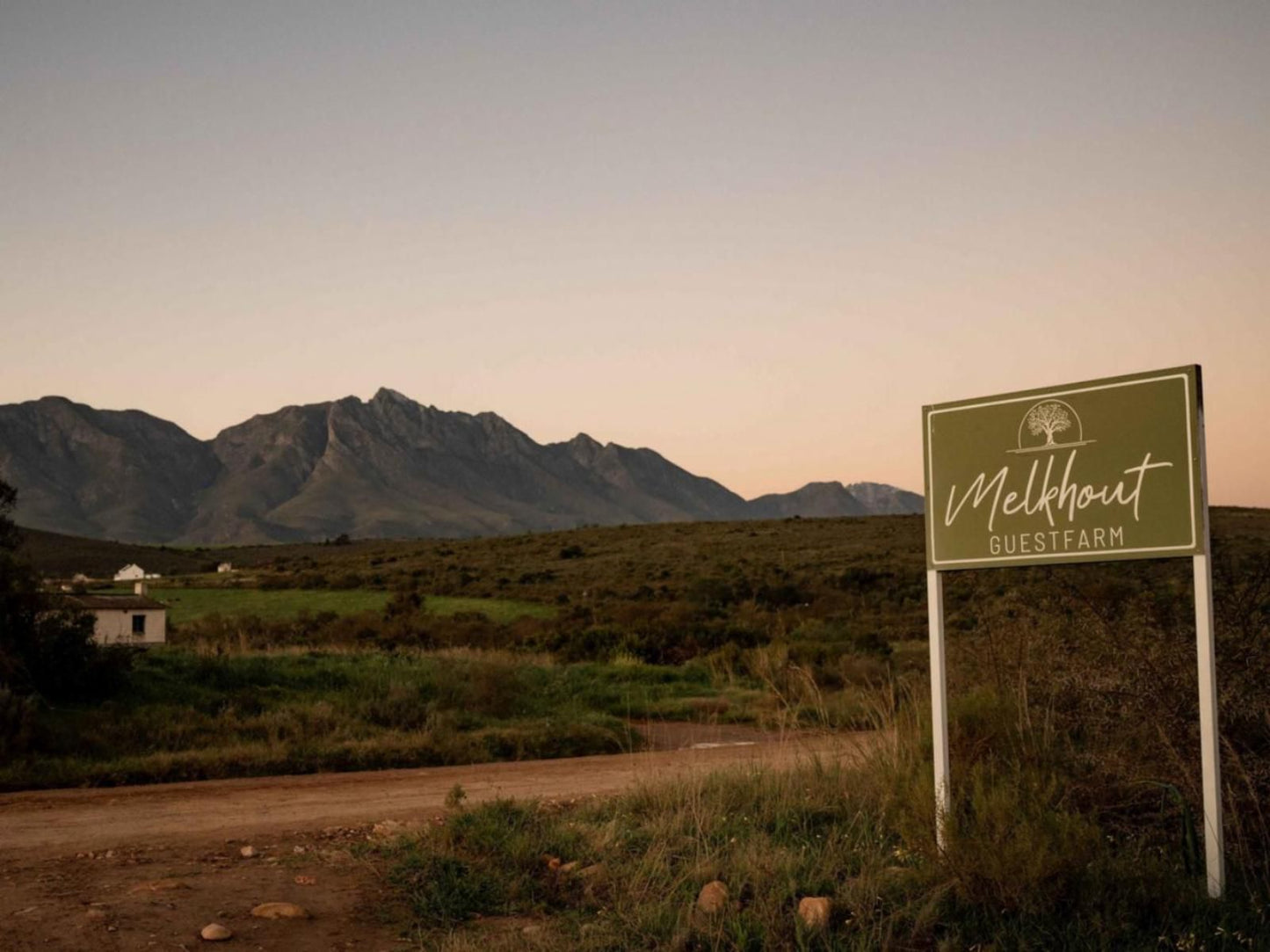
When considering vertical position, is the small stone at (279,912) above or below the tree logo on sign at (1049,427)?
below

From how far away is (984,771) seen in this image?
9.28 metres

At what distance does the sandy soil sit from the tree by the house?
377 centimetres

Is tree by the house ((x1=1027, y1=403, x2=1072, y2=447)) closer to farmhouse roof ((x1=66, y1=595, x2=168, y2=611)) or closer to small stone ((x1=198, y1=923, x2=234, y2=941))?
small stone ((x1=198, y1=923, x2=234, y2=941))

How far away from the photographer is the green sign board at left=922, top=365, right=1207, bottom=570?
25.7 ft

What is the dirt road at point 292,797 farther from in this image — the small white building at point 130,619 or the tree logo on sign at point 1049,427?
the small white building at point 130,619

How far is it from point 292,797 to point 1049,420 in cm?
842

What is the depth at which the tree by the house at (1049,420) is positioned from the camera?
845cm

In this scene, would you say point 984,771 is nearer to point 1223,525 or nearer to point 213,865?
point 213,865

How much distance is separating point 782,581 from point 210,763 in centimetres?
3647

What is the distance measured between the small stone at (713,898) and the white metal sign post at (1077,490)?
157 centimetres

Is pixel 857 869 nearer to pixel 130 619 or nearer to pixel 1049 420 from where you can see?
pixel 1049 420

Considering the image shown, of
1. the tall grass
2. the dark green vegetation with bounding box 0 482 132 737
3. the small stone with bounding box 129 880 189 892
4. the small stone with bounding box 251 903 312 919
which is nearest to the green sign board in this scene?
the tall grass

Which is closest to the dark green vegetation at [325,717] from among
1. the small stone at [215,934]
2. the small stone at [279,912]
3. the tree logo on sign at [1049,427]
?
the small stone at [279,912]

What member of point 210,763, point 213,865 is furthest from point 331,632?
point 213,865
